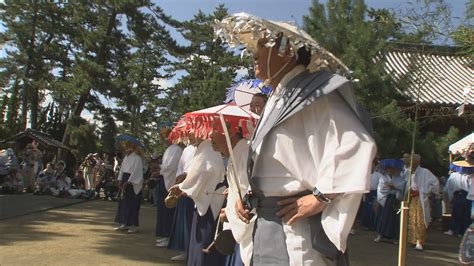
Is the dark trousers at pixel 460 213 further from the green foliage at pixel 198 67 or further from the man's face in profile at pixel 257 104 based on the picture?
the green foliage at pixel 198 67

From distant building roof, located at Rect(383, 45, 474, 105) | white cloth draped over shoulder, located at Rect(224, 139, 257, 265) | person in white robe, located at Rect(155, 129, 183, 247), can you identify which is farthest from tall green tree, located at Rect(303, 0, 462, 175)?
white cloth draped over shoulder, located at Rect(224, 139, 257, 265)

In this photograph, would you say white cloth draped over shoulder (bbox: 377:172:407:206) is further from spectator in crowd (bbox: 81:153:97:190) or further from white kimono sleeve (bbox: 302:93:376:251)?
spectator in crowd (bbox: 81:153:97:190)

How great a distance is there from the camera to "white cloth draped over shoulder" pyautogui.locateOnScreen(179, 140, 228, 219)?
4922mm

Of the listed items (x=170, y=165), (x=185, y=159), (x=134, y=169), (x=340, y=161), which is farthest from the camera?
(x=134, y=169)

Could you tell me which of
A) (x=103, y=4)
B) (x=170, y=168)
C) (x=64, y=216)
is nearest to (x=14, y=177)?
(x=64, y=216)

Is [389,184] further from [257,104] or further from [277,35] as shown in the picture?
[277,35]

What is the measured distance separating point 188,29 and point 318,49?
23.4 metres

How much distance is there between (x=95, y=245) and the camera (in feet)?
22.6

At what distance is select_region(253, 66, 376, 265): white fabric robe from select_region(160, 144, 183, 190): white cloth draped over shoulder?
5.37 metres

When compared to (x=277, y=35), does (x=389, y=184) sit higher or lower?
lower

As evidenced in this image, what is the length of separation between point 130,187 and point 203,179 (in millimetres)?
3712

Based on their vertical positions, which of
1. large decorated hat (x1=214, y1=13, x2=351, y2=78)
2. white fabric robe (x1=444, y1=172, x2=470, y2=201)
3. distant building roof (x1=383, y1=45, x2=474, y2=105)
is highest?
distant building roof (x1=383, y1=45, x2=474, y2=105)

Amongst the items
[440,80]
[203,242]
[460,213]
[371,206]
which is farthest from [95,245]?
[440,80]

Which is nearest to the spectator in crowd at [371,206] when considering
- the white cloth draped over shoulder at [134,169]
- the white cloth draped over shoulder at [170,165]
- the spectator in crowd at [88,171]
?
the white cloth draped over shoulder at [170,165]
